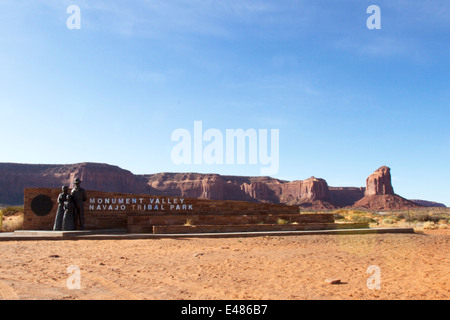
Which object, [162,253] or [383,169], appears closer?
[162,253]

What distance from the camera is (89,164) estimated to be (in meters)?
107

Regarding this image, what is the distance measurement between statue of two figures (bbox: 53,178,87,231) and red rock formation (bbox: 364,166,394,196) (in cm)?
11278

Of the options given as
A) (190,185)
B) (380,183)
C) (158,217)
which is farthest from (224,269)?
(380,183)

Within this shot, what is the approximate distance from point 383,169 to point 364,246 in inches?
4552

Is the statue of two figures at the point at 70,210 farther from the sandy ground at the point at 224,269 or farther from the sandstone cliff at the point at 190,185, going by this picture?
the sandstone cliff at the point at 190,185

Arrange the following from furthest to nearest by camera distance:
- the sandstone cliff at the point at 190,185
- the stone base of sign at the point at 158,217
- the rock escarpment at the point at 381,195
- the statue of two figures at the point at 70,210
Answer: the rock escarpment at the point at 381,195, the sandstone cliff at the point at 190,185, the stone base of sign at the point at 158,217, the statue of two figures at the point at 70,210

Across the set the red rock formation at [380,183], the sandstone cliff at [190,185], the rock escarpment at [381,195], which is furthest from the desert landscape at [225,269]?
the red rock formation at [380,183]

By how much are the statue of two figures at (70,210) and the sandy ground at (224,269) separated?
2.56 m

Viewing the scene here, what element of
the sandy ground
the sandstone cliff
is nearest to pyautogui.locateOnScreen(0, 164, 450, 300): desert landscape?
the sandy ground

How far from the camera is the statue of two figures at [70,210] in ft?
57.4

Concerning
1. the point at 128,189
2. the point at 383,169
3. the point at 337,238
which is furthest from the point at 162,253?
the point at 383,169

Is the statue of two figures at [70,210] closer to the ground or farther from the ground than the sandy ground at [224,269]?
farther from the ground

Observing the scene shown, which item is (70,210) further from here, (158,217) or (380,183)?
(380,183)
